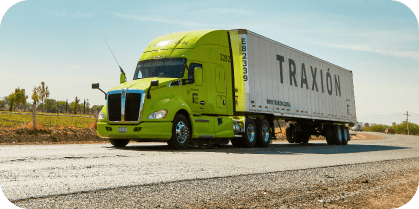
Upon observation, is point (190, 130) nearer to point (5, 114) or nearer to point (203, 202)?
point (203, 202)

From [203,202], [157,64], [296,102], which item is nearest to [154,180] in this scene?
[203,202]

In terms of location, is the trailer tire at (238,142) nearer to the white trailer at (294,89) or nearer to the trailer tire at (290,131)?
the white trailer at (294,89)

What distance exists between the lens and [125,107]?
11.7m

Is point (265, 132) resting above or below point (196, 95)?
below

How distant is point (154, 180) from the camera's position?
591 cm

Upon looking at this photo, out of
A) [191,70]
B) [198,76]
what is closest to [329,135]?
[198,76]

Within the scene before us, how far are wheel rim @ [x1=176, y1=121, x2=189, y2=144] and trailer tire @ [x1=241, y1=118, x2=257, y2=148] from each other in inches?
122

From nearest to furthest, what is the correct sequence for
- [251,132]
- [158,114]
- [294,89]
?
[158,114], [251,132], [294,89]

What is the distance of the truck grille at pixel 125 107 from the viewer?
11.6 meters

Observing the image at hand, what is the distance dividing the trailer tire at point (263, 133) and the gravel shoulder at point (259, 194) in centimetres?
819

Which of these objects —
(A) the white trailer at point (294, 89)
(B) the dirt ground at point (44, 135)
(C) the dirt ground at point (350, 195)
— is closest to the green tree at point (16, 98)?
(B) the dirt ground at point (44, 135)

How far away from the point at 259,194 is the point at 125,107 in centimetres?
734

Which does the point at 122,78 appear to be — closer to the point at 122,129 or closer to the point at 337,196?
the point at 122,129

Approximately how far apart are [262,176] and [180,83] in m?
6.14
